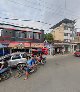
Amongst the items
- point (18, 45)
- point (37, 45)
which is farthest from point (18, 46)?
Answer: point (37, 45)

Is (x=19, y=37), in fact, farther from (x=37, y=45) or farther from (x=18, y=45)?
(x=37, y=45)

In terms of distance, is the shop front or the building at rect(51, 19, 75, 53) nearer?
the shop front

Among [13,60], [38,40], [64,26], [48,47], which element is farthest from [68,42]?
[13,60]

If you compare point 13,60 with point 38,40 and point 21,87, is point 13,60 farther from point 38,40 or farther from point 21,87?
point 38,40

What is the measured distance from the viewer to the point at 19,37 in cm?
3381

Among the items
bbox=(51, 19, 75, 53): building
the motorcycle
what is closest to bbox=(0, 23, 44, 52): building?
bbox=(51, 19, 75, 53): building

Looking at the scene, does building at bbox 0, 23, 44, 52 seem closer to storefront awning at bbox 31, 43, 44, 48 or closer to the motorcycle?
storefront awning at bbox 31, 43, 44, 48

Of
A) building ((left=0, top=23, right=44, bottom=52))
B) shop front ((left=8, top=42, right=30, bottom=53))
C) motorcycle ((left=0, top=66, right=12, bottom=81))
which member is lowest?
motorcycle ((left=0, top=66, right=12, bottom=81))

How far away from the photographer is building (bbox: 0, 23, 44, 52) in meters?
31.3

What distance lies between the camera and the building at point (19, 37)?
31348mm

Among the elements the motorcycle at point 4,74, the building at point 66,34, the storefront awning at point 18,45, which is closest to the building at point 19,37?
the storefront awning at point 18,45

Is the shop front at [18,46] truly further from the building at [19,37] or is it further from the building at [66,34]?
the building at [66,34]

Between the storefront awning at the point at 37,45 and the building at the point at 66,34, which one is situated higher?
the building at the point at 66,34

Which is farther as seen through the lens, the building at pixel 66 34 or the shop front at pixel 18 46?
the building at pixel 66 34
